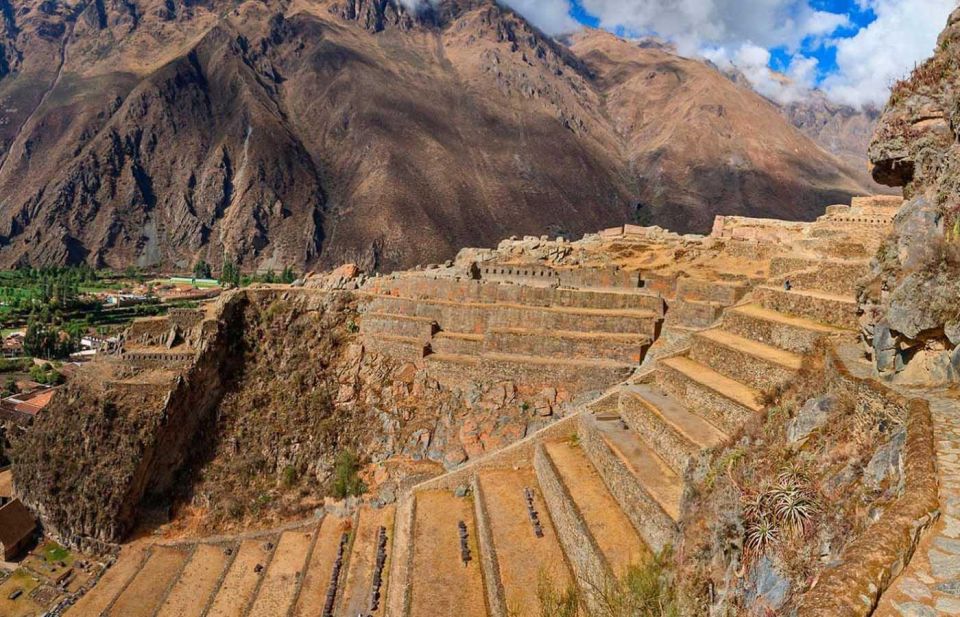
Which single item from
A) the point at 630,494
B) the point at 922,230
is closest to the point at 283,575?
the point at 630,494

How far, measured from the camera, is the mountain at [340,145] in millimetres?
109875

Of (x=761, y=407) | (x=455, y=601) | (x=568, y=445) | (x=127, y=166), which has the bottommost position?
(x=455, y=601)

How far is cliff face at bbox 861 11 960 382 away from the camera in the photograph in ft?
25.2

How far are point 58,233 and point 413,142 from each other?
75194mm

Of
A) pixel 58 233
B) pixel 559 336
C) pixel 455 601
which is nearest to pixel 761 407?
pixel 455 601

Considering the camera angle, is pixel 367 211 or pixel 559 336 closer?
pixel 559 336

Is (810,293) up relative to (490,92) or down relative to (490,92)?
down

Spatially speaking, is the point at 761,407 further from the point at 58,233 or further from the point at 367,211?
the point at 58,233

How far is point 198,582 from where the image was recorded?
1991cm

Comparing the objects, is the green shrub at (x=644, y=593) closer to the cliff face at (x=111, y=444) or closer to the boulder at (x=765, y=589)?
the boulder at (x=765, y=589)

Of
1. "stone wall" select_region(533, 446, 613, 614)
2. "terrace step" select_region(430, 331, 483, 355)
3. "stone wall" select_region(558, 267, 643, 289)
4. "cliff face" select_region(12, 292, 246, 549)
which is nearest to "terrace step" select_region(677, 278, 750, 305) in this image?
"stone wall" select_region(558, 267, 643, 289)

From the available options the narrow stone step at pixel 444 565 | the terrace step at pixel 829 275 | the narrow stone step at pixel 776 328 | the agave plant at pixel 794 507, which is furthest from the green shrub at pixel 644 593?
the terrace step at pixel 829 275

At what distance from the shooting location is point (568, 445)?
1812 centimetres

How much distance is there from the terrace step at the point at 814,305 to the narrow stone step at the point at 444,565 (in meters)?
11.0
